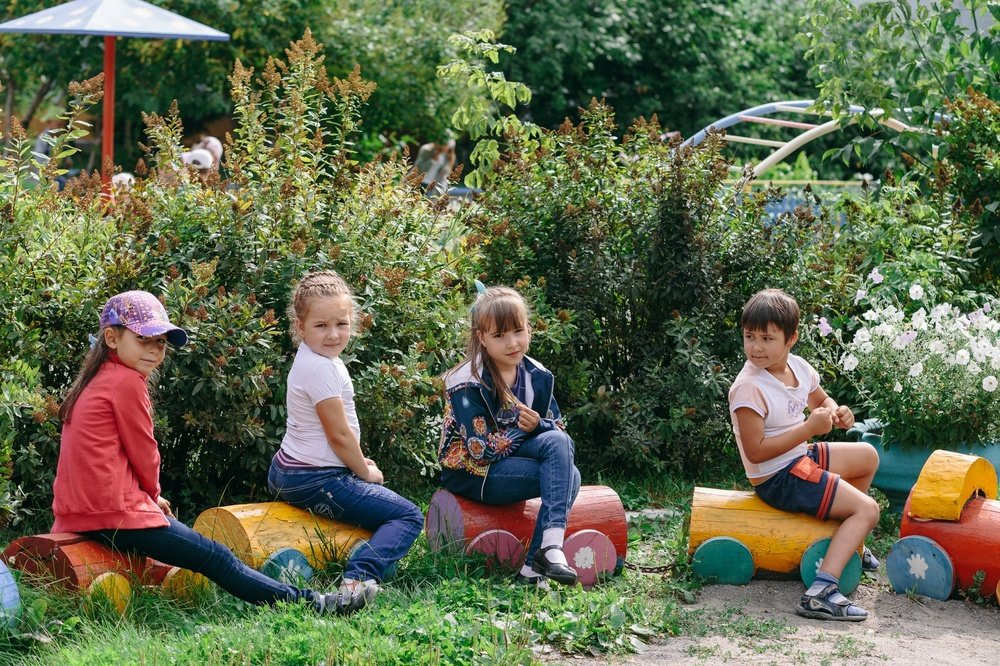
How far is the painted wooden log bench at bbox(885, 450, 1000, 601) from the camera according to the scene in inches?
172

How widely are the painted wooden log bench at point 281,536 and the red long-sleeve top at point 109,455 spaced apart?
0.35 metres

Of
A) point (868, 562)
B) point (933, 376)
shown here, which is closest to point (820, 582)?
point (868, 562)

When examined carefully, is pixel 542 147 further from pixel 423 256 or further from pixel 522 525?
pixel 522 525

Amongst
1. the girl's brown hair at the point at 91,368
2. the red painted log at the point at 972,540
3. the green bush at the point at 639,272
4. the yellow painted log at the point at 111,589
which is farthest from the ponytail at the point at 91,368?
the red painted log at the point at 972,540

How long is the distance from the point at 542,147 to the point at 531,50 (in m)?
11.8

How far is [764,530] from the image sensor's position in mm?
4520

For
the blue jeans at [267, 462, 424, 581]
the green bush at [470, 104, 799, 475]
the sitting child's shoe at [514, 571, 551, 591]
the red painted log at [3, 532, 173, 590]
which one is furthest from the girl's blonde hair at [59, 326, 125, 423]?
the green bush at [470, 104, 799, 475]

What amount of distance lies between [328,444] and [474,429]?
0.56 m

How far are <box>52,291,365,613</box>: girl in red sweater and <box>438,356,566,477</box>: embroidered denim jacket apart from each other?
772 millimetres

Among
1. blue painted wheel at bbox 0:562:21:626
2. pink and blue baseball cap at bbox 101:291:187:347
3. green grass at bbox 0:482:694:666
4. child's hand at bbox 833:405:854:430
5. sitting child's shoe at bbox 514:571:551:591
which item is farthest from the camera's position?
child's hand at bbox 833:405:854:430

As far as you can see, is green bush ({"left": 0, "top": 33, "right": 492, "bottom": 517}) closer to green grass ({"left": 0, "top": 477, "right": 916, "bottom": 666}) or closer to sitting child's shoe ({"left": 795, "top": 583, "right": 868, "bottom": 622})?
green grass ({"left": 0, "top": 477, "right": 916, "bottom": 666})

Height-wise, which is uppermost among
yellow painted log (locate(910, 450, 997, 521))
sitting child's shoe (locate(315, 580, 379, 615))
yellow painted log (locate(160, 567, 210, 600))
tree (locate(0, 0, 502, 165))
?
tree (locate(0, 0, 502, 165))

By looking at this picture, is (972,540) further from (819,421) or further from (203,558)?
(203,558)

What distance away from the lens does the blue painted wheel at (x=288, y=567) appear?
411 cm
